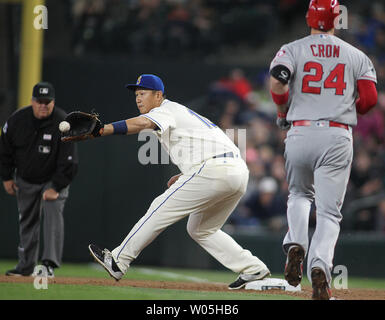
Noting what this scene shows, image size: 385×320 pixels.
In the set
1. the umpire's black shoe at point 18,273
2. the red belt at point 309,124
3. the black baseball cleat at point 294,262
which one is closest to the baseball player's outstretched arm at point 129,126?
the red belt at point 309,124

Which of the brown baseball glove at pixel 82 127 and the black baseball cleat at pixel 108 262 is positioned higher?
the brown baseball glove at pixel 82 127

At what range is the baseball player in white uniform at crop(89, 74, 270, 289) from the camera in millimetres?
6562

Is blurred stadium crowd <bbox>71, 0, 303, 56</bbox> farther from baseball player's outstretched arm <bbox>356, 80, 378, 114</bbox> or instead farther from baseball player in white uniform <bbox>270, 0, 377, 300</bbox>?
baseball player's outstretched arm <bbox>356, 80, 378, 114</bbox>

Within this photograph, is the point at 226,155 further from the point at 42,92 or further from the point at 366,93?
the point at 42,92

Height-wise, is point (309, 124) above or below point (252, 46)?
below

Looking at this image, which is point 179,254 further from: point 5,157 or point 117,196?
point 5,157

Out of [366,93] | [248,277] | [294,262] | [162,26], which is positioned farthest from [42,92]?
[162,26]

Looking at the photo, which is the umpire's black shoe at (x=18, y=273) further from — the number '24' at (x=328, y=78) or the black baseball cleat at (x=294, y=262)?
the number '24' at (x=328, y=78)

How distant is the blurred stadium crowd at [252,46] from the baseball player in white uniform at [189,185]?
4.84m

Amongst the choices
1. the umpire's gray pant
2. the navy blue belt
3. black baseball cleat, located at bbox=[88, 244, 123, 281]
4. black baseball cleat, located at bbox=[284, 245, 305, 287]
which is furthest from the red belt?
the umpire's gray pant

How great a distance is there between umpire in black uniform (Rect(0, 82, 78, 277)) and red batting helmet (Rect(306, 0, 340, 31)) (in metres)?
3.24

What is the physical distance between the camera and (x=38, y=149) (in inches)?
333

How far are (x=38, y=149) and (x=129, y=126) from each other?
104 inches

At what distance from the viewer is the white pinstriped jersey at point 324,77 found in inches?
242
